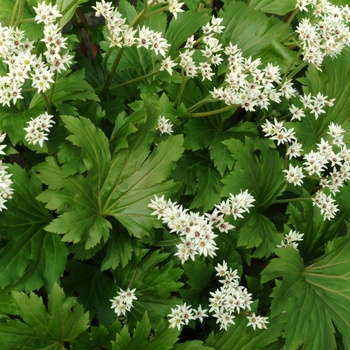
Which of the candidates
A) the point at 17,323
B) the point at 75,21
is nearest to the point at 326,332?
the point at 17,323

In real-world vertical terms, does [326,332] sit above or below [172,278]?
below

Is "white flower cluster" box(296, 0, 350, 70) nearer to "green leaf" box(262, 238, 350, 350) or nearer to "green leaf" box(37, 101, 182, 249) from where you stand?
"green leaf" box(37, 101, 182, 249)

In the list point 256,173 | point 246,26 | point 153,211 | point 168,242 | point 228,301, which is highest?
point 246,26

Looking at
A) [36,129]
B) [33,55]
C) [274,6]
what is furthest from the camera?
[274,6]

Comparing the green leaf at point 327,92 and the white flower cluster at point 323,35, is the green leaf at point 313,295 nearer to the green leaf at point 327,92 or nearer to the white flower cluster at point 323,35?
the green leaf at point 327,92

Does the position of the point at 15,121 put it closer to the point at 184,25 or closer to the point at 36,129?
the point at 36,129

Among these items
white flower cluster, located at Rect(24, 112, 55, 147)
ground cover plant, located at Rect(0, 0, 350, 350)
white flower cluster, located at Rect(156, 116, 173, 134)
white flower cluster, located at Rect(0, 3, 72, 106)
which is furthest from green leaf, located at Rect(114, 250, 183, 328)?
white flower cluster, located at Rect(0, 3, 72, 106)

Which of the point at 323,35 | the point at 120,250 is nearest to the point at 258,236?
the point at 120,250

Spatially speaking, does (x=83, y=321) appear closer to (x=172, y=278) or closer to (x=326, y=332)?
(x=172, y=278)
